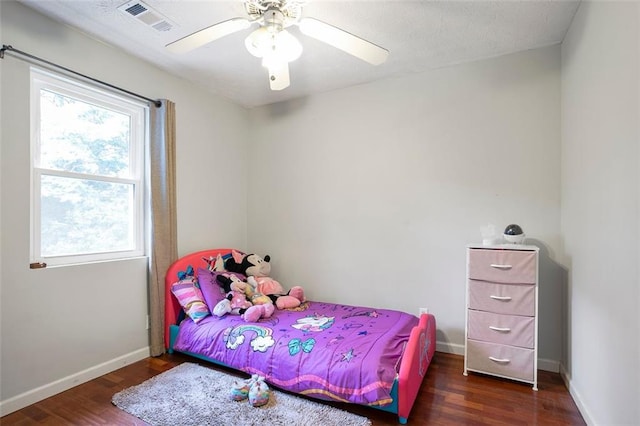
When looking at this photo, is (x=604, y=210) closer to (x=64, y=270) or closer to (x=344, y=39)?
(x=344, y=39)

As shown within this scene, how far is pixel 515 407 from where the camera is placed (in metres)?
1.95

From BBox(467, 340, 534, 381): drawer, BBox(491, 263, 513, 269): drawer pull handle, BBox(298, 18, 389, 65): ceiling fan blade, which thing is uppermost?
BBox(298, 18, 389, 65): ceiling fan blade

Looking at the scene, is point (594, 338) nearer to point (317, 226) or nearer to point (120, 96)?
point (317, 226)

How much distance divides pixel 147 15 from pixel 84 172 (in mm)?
1221

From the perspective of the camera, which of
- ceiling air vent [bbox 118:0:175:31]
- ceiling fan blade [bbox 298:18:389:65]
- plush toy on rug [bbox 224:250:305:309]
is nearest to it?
ceiling fan blade [bbox 298:18:389:65]

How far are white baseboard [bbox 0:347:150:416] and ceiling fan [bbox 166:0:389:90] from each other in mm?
A: 2309

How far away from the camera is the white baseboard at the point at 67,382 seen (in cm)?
192

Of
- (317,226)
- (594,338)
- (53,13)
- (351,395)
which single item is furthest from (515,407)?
(53,13)

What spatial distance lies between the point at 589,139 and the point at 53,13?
3.48 m

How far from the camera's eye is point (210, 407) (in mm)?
1935

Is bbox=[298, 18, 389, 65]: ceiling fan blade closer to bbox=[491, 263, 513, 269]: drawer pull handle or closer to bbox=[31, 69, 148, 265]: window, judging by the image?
bbox=[491, 263, 513, 269]: drawer pull handle

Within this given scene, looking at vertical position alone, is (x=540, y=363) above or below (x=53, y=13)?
below

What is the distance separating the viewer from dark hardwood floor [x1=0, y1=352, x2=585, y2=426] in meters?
1.83

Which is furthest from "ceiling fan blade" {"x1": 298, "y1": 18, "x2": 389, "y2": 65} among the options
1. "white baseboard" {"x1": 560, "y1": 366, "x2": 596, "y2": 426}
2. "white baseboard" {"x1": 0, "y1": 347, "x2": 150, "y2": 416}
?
"white baseboard" {"x1": 0, "y1": 347, "x2": 150, "y2": 416}
